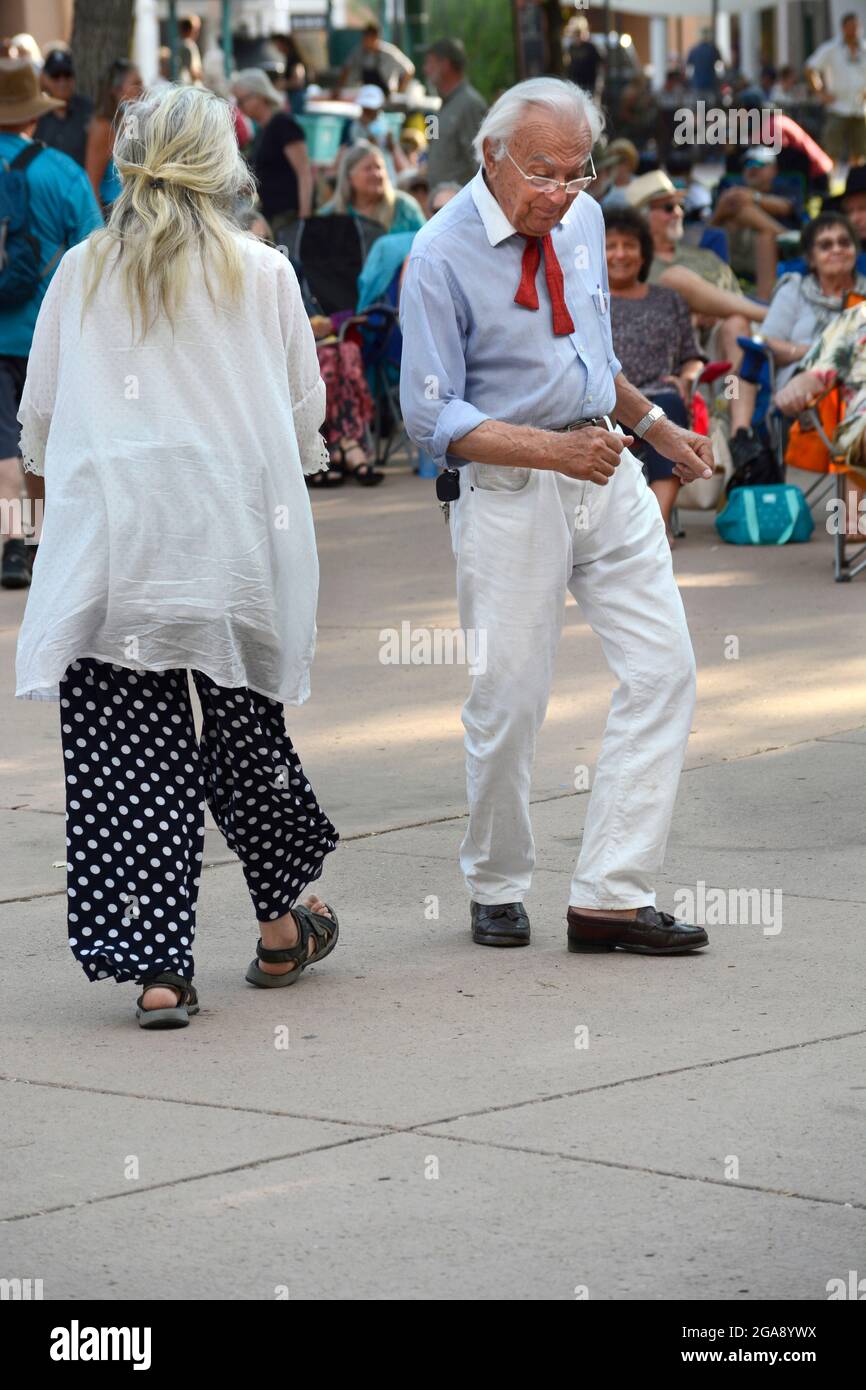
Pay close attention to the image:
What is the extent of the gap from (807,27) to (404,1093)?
4431 cm

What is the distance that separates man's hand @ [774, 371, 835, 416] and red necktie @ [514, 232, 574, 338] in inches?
205

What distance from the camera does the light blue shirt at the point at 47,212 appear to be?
1044 cm

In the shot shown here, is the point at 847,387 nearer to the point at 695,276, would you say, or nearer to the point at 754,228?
the point at 695,276

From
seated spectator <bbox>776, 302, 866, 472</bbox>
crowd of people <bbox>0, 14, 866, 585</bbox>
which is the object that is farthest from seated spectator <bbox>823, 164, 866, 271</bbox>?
seated spectator <bbox>776, 302, 866, 472</bbox>

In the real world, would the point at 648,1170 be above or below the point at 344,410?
above

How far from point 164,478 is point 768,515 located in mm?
7070

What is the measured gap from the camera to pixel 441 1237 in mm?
3789

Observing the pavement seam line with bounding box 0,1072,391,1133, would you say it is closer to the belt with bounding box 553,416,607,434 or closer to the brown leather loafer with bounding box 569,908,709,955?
the brown leather loafer with bounding box 569,908,709,955

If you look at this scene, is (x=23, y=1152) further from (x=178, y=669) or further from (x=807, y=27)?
(x=807, y=27)

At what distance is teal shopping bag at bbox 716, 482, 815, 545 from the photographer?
38.0 ft

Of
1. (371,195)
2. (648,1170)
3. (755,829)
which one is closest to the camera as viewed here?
(648,1170)

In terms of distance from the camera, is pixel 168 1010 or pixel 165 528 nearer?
pixel 165 528

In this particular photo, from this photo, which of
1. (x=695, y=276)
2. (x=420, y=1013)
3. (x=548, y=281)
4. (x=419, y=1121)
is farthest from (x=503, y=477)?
(x=695, y=276)
